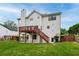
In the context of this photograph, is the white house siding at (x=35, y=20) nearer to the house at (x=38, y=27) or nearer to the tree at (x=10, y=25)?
the house at (x=38, y=27)

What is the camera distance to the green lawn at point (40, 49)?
12.8 m

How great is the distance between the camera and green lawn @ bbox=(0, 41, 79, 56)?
1279 cm

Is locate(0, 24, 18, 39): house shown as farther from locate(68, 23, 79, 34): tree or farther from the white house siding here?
locate(68, 23, 79, 34): tree

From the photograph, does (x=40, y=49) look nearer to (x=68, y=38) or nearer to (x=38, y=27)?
(x=38, y=27)

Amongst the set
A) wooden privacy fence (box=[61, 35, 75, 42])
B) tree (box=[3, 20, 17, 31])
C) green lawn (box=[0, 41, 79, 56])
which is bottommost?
green lawn (box=[0, 41, 79, 56])

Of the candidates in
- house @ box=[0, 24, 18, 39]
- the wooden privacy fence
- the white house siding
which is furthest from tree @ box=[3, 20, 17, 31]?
the wooden privacy fence

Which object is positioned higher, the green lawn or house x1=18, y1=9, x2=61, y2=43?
house x1=18, y1=9, x2=61, y2=43

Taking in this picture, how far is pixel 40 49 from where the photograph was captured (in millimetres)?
12828

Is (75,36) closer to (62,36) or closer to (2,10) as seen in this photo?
(62,36)

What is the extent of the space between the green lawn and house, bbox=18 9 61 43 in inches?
3.8

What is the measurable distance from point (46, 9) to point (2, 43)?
84 cm

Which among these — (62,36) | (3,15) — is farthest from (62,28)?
(3,15)

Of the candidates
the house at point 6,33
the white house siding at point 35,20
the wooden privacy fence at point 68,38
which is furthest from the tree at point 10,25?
the wooden privacy fence at point 68,38

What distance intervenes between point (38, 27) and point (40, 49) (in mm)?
333
